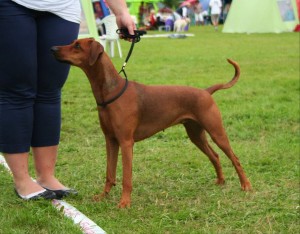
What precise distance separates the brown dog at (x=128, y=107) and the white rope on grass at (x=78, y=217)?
318mm

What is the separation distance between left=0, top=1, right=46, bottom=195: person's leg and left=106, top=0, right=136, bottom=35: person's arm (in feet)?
1.76

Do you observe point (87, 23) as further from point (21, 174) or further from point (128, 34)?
point (21, 174)

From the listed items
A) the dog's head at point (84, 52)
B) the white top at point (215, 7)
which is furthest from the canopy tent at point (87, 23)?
the white top at point (215, 7)

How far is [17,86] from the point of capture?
10.7 feet

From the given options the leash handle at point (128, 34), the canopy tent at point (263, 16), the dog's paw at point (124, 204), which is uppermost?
the leash handle at point (128, 34)

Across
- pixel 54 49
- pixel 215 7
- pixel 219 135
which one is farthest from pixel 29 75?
pixel 215 7

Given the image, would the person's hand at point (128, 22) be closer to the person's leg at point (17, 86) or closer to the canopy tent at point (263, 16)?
Result: the person's leg at point (17, 86)

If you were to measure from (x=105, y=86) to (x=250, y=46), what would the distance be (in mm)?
12977

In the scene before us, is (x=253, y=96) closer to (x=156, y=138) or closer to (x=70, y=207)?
(x=156, y=138)

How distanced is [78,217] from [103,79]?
833 millimetres

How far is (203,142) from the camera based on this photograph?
4.08m

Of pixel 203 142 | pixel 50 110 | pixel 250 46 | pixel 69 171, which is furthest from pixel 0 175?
pixel 250 46

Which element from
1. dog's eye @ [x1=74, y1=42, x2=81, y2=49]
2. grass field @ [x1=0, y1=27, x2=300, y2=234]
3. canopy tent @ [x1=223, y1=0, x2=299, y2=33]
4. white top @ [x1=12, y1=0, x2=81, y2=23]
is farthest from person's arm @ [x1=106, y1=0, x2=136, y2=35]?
canopy tent @ [x1=223, y1=0, x2=299, y2=33]

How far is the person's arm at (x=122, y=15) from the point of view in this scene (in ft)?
11.5
